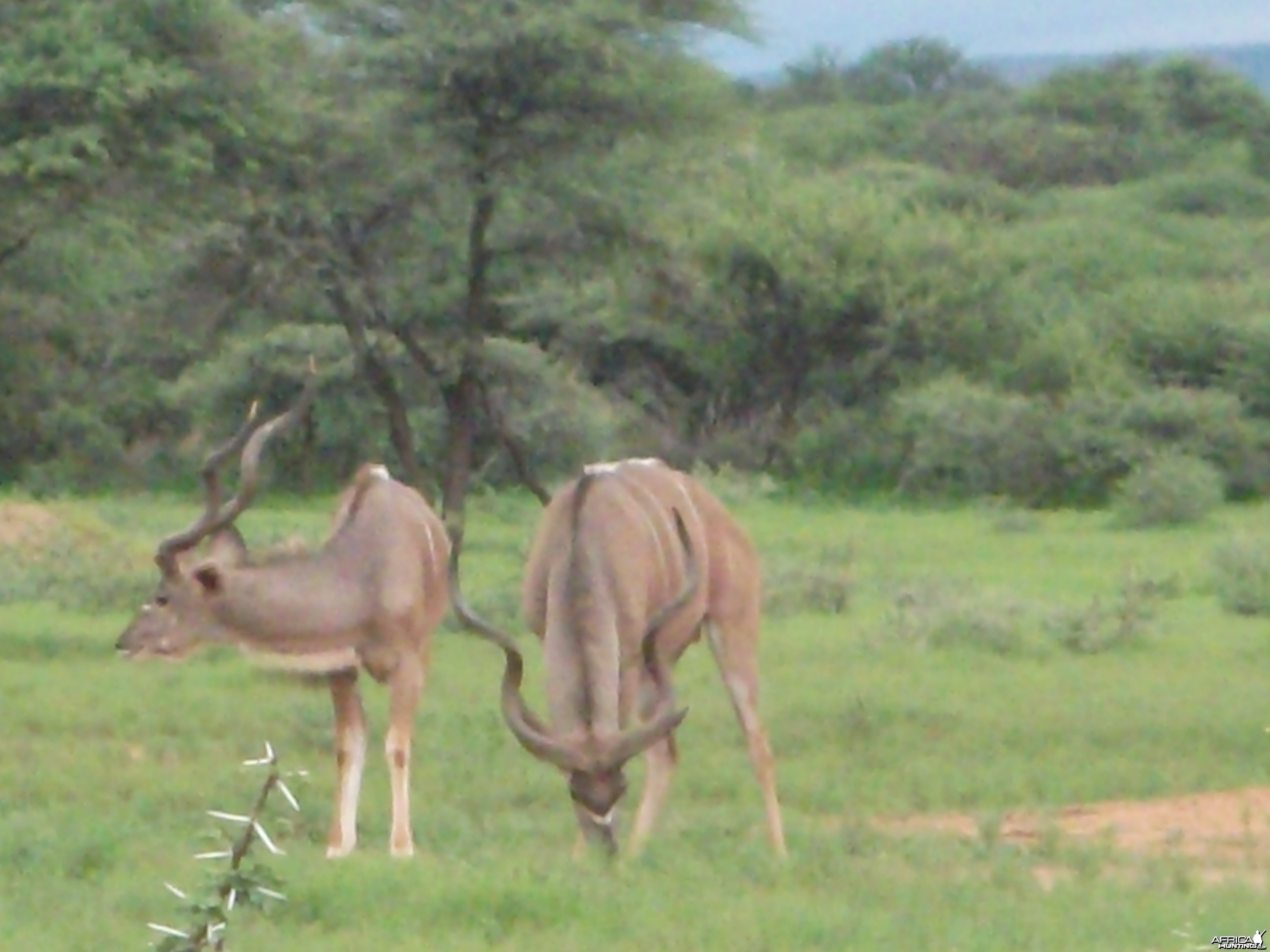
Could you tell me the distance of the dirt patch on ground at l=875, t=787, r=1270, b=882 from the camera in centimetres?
827

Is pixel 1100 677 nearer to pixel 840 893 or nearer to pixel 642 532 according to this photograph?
pixel 642 532

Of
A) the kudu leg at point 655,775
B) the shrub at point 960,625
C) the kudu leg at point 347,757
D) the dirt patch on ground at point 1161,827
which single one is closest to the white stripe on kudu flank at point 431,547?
the kudu leg at point 347,757

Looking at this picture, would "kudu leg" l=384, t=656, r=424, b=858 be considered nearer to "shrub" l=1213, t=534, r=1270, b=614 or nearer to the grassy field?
the grassy field

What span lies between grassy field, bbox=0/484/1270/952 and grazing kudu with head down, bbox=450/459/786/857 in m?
0.31

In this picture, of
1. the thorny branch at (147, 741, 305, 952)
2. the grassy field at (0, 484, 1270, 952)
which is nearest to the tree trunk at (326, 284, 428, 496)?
the grassy field at (0, 484, 1270, 952)

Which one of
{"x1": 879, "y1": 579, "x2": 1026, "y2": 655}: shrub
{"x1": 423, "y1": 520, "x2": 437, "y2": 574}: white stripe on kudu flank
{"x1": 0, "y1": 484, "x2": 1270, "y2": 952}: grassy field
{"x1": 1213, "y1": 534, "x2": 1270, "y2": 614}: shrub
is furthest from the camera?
{"x1": 1213, "y1": 534, "x2": 1270, "y2": 614}: shrub

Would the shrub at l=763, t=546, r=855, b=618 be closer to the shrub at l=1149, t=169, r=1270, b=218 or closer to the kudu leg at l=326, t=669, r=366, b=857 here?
the kudu leg at l=326, t=669, r=366, b=857

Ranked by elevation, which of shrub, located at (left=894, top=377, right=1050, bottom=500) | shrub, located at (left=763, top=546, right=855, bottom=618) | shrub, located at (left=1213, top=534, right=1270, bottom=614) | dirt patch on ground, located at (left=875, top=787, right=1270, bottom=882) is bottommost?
shrub, located at (left=894, top=377, right=1050, bottom=500)

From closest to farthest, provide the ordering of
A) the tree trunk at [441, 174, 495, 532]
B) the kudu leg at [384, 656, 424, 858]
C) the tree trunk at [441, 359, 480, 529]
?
the kudu leg at [384, 656, 424, 858] < the tree trunk at [441, 174, 495, 532] < the tree trunk at [441, 359, 480, 529]

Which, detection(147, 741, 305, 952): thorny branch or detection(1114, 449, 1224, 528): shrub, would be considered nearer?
detection(147, 741, 305, 952): thorny branch

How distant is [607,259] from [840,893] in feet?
31.6

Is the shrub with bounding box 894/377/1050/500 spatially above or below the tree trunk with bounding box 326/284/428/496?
below

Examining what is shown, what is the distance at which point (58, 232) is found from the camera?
14.6m

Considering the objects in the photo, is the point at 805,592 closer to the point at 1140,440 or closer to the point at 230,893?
the point at 1140,440
